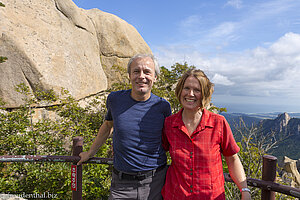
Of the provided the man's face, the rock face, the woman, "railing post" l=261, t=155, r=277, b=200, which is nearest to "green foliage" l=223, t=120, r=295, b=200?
"railing post" l=261, t=155, r=277, b=200

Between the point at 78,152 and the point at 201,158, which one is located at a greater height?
the point at 201,158

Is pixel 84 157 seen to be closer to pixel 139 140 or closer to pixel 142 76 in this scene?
pixel 139 140

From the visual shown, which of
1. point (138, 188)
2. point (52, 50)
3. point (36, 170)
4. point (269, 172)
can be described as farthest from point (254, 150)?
point (52, 50)

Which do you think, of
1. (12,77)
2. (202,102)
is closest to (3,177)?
(12,77)

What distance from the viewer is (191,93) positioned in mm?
1649

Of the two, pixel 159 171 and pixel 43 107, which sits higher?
pixel 43 107

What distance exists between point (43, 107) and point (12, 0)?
395 cm

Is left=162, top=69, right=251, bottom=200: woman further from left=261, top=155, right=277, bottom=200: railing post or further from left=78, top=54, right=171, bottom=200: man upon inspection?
left=261, top=155, right=277, bottom=200: railing post

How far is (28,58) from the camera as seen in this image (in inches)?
255

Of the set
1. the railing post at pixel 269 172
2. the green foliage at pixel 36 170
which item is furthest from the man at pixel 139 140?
the green foliage at pixel 36 170

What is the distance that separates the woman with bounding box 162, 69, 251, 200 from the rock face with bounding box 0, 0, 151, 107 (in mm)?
6230

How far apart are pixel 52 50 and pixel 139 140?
22.1ft

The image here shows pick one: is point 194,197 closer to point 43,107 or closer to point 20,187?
point 20,187

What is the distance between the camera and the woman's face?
5.46ft
